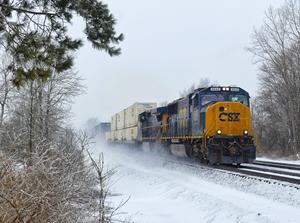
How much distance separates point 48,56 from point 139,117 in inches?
1126

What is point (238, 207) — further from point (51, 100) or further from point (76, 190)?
point (51, 100)

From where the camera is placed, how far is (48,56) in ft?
27.7

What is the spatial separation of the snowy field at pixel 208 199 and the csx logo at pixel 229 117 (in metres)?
2.35

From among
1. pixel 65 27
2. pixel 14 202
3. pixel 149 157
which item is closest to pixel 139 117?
pixel 149 157

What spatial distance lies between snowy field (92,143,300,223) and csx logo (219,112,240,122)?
2350mm

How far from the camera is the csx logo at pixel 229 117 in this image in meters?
19.9

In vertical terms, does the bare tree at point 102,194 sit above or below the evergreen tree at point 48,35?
below

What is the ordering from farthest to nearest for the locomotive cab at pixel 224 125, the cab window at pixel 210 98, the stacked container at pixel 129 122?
the stacked container at pixel 129 122, the cab window at pixel 210 98, the locomotive cab at pixel 224 125

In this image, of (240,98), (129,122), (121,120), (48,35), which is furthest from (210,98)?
(121,120)

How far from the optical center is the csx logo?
19891 millimetres

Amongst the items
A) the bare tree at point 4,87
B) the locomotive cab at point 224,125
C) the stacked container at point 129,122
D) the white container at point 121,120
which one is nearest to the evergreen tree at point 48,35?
the bare tree at point 4,87

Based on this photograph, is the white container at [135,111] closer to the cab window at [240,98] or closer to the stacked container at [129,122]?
the stacked container at [129,122]

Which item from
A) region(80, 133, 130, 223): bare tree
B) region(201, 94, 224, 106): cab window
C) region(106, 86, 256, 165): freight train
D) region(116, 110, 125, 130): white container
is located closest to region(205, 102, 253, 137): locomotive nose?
region(106, 86, 256, 165): freight train

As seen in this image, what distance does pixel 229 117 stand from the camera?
65.7 ft
